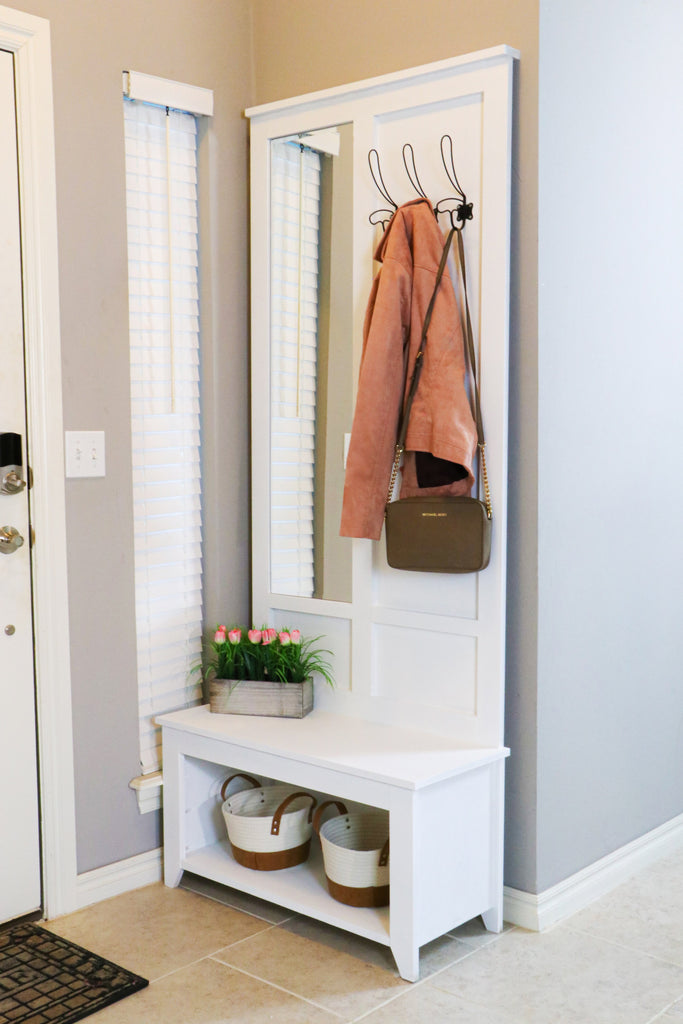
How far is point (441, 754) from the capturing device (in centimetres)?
220

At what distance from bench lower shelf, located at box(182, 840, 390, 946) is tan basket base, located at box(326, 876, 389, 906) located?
1cm

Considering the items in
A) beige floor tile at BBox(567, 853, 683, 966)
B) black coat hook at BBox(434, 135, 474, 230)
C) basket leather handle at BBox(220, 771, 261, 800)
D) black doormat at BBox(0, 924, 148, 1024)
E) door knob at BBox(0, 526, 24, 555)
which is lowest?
beige floor tile at BBox(567, 853, 683, 966)

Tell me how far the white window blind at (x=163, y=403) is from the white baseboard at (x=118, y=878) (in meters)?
0.23

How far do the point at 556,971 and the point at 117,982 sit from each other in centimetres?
89

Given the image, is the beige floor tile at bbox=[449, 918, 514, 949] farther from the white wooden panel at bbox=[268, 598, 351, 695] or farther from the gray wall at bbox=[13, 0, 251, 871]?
the gray wall at bbox=[13, 0, 251, 871]

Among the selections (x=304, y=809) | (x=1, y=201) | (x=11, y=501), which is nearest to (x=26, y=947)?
(x=304, y=809)

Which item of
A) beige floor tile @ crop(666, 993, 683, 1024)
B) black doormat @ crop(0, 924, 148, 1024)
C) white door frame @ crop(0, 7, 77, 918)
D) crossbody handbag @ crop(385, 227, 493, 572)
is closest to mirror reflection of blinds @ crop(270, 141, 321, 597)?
crossbody handbag @ crop(385, 227, 493, 572)

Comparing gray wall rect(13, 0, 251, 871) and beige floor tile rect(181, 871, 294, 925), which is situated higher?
gray wall rect(13, 0, 251, 871)

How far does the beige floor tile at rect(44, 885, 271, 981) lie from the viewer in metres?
2.18

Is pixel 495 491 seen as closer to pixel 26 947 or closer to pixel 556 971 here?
pixel 556 971

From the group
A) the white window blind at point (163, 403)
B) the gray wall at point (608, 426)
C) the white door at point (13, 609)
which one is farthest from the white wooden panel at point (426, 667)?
the white door at point (13, 609)

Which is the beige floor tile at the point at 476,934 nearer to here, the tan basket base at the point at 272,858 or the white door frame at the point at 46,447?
the tan basket base at the point at 272,858

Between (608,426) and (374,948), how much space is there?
51.0 inches

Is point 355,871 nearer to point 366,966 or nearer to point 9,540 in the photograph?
point 366,966
